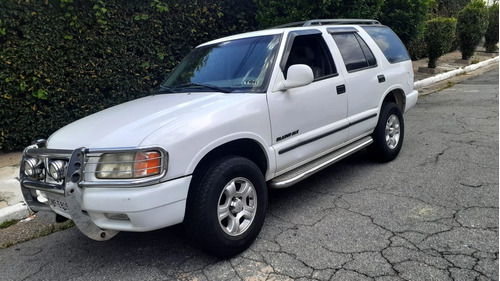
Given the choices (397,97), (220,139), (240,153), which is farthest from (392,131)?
(220,139)

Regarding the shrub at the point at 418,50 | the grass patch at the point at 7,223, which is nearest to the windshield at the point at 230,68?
the grass patch at the point at 7,223

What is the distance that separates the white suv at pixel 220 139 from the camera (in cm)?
267

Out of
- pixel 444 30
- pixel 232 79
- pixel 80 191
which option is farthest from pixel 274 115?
pixel 444 30

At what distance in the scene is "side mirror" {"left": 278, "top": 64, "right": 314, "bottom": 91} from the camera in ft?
11.3

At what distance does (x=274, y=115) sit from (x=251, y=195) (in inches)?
28.9

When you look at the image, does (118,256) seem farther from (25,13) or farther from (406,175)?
(25,13)

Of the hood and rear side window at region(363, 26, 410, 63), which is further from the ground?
rear side window at region(363, 26, 410, 63)

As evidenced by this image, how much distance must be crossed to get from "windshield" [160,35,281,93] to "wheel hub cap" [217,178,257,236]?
0.88 m

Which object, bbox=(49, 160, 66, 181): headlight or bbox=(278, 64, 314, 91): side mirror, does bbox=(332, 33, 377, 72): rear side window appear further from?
bbox=(49, 160, 66, 181): headlight

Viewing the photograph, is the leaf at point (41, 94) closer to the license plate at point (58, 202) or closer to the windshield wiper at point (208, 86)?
the windshield wiper at point (208, 86)

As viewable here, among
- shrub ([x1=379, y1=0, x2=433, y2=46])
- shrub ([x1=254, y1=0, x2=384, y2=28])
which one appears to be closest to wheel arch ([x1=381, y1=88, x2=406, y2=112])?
shrub ([x1=254, y1=0, x2=384, y2=28])

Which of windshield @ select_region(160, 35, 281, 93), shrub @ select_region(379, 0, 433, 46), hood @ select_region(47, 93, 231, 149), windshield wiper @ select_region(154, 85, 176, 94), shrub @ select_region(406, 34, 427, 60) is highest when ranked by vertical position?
shrub @ select_region(379, 0, 433, 46)

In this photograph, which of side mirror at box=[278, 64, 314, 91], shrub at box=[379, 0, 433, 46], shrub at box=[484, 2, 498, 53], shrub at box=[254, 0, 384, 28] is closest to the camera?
side mirror at box=[278, 64, 314, 91]

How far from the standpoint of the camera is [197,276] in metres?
2.88
